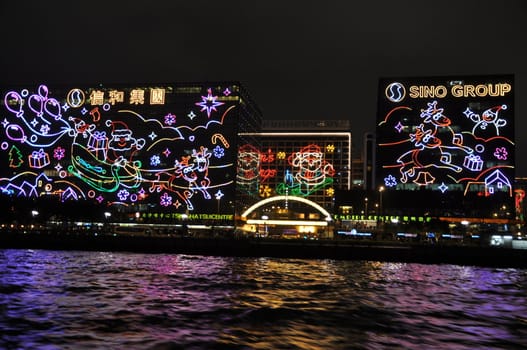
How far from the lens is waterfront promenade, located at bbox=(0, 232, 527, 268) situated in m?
80.2

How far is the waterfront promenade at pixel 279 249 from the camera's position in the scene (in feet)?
263

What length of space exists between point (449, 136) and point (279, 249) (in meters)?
79.3

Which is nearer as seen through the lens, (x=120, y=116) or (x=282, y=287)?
(x=282, y=287)

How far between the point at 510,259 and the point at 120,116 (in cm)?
12016

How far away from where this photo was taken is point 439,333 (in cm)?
2734

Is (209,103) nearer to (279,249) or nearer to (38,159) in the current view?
(38,159)

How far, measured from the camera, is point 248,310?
3303 cm

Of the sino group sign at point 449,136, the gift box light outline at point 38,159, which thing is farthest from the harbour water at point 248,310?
the gift box light outline at point 38,159

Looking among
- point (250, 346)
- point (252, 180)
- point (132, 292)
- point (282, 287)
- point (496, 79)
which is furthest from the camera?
point (252, 180)

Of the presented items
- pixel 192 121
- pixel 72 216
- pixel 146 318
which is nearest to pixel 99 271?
pixel 146 318

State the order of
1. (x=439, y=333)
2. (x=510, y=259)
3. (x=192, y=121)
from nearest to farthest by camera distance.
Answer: (x=439, y=333), (x=510, y=259), (x=192, y=121)

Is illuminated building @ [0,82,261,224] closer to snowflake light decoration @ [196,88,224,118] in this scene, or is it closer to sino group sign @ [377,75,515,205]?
snowflake light decoration @ [196,88,224,118]

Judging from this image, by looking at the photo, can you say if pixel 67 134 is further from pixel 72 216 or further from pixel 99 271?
pixel 99 271

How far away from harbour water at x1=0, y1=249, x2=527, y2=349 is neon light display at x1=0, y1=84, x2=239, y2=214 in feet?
347
